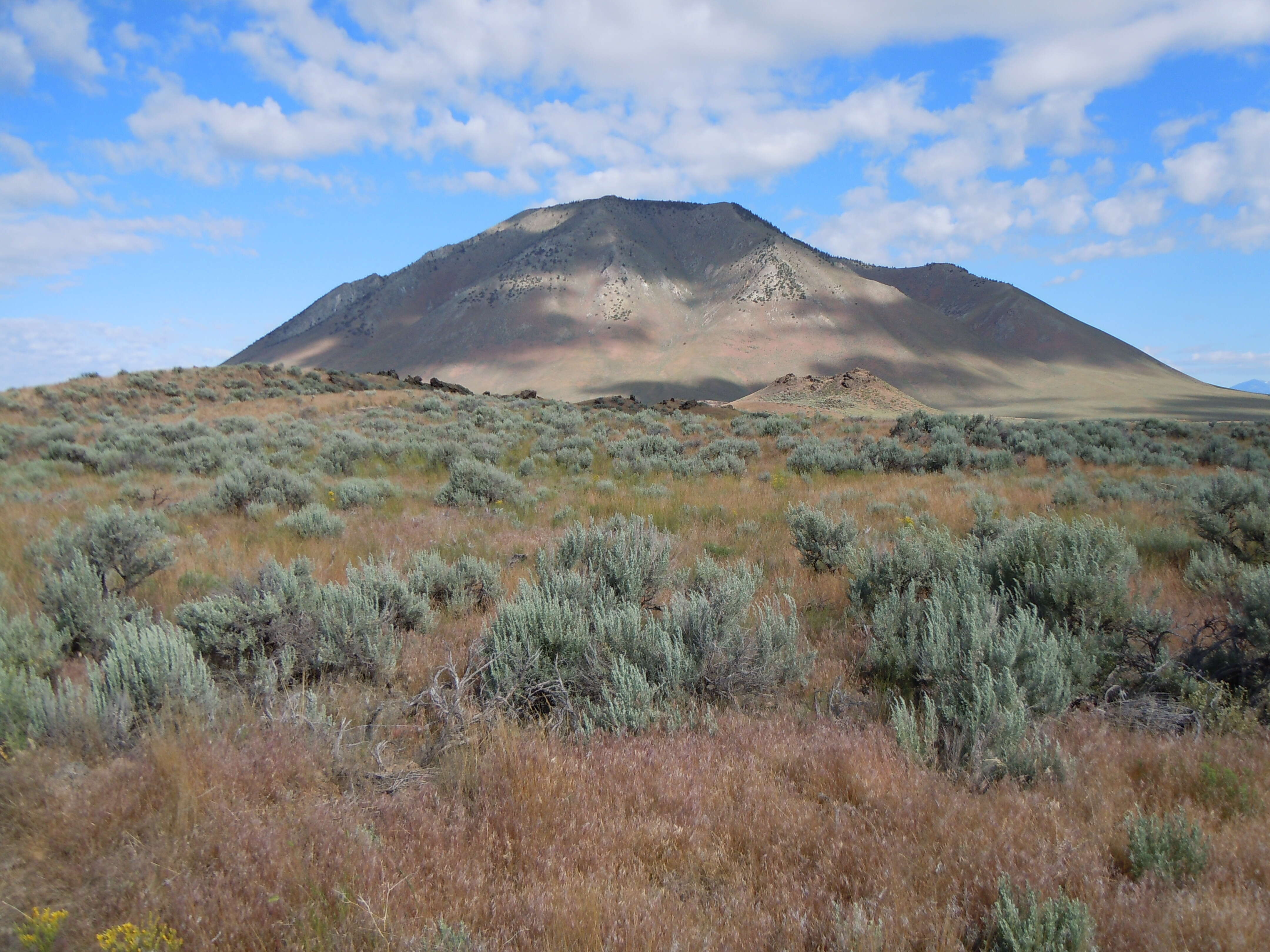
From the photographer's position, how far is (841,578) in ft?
19.6

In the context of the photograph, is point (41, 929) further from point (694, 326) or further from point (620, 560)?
point (694, 326)

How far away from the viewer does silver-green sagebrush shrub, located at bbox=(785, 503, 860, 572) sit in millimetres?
6332

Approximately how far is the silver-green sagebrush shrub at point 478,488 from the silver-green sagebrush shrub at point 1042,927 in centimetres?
844

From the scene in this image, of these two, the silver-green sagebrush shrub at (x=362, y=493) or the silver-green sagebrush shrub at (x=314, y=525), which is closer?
the silver-green sagebrush shrub at (x=314, y=525)

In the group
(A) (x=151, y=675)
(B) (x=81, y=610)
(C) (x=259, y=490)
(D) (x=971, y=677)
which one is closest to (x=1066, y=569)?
(D) (x=971, y=677)

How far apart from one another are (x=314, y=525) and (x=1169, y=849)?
816 centimetres

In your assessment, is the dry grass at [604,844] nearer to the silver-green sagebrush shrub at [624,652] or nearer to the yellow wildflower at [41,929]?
the yellow wildflower at [41,929]

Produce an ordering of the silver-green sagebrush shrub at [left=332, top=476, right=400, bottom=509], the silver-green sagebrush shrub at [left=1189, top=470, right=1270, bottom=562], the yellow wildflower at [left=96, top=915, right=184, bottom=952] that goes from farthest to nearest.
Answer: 1. the silver-green sagebrush shrub at [left=332, top=476, right=400, bottom=509]
2. the silver-green sagebrush shrub at [left=1189, top=470, right=1270, bottom=562]
3. the yellow wildflower at [left=96, top=915, right=184, bottom=952]

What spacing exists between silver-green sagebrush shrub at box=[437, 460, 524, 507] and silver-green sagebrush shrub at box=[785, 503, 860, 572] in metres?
4.86

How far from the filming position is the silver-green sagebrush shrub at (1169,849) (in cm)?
221

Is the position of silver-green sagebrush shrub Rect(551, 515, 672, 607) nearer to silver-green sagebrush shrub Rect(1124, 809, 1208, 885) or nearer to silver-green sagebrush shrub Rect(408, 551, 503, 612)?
silver-green sagebrush shrub Rect(408, 551, 503, 612)

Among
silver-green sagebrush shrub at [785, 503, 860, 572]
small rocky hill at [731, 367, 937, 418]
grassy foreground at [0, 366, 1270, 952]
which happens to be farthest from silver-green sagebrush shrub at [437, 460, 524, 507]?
small rocky hill at [731, 367, 937, 418]

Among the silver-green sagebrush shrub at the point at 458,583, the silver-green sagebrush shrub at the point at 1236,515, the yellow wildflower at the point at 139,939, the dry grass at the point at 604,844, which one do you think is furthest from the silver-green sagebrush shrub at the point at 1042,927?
the silver-green sagebrush shrub at the point at 1236,515

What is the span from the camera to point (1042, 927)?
6.40 feet
